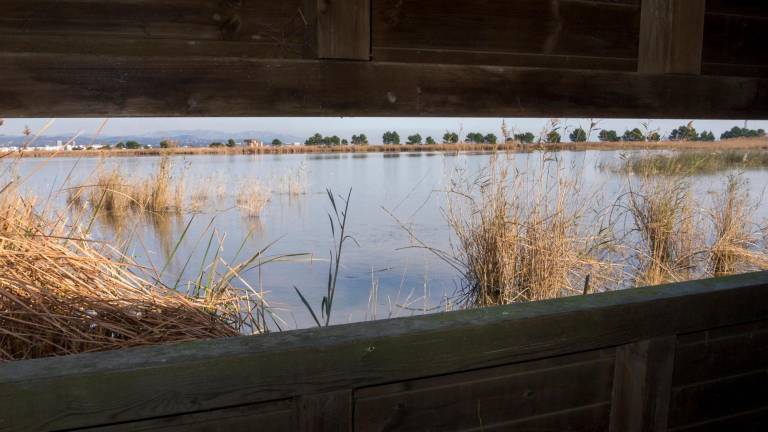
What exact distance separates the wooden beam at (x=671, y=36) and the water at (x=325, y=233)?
133 centimetres

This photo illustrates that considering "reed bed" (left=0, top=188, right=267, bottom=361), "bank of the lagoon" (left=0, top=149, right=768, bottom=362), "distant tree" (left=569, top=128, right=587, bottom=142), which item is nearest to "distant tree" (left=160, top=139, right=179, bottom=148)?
"bank of the lagoon" (left=0, top=149, right=768, bottom=362)

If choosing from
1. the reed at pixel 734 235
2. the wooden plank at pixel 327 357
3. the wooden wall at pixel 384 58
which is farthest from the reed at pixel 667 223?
the wooden plank at pixel 327 357

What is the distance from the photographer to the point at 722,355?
51.6 inches

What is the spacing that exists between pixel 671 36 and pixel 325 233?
17.7 ft

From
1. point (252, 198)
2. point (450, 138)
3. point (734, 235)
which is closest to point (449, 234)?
point (450, 138)

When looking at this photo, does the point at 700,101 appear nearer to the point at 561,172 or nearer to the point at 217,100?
the point at 217,100

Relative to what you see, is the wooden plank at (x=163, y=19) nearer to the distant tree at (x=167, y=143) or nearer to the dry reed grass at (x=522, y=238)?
the dry reed grass at (x=522, y=238)

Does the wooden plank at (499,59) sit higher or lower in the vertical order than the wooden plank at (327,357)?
higher

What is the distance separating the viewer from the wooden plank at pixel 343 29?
1.29 metres

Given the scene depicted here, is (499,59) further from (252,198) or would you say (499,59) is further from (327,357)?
(252,198)

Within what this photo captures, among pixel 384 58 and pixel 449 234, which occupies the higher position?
pixel 384 58

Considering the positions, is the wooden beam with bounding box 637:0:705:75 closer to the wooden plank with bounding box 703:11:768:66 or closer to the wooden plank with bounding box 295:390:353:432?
the wooden plank with bounding box 703:11:768:66

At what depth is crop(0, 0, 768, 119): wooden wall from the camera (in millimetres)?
1152

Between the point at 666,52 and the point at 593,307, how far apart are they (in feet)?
2.75
